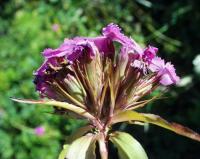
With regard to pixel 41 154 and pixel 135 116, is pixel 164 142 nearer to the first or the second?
pixel 41 154

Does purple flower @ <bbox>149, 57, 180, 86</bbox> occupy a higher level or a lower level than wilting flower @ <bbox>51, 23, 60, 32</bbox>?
lower

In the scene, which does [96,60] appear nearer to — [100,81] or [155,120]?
[100,81]

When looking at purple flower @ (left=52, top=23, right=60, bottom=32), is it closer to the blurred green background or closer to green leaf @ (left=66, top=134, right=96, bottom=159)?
the blurred green background

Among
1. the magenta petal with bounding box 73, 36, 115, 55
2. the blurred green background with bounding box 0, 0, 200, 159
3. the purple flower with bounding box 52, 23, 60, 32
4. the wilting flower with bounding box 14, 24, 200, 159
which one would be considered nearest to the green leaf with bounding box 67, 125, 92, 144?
the wilting flower with bounding box 14, 24, 200, 159

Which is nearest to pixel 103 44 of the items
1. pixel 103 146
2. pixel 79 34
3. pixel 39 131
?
pixel 103 146

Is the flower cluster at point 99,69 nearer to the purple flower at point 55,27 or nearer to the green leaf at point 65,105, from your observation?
the green leaf at point 65,105

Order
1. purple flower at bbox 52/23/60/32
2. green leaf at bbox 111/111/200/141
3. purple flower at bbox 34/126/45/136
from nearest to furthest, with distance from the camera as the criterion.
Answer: green leaf at bbox 111/111/200/141, purple flower at bbox 34/126/45/136, purple flower at bbox 52/23/60/32

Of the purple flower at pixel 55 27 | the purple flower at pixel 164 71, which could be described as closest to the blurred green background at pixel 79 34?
the purple flower at pixel 55 27
